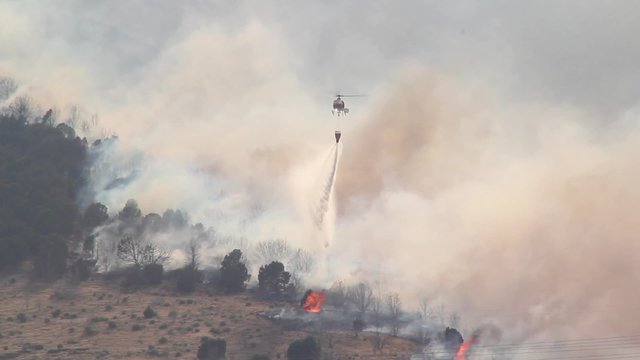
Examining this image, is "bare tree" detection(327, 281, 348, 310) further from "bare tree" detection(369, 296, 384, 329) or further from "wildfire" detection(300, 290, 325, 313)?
"bare tree" detection(369, 296, 384, 329)

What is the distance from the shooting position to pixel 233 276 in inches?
6801

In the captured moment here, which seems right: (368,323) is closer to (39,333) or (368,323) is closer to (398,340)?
(398,340)

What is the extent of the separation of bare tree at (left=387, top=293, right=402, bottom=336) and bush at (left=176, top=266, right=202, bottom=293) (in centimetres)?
4564

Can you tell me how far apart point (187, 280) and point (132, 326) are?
26.6 metres

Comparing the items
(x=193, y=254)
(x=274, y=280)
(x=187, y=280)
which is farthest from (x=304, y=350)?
(x=193, y=254)

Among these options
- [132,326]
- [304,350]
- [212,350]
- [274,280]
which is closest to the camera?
[212,350]

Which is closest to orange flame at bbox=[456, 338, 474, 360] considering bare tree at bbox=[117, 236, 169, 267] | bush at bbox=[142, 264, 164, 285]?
bush at bbox=[142, 264, 164, 285]

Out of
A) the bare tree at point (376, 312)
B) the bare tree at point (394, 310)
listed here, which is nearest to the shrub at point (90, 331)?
the bare tree at point (376, 312)

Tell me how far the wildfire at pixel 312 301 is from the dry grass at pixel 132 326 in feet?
30.4

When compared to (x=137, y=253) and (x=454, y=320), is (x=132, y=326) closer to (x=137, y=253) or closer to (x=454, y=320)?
(x=137, y=253)

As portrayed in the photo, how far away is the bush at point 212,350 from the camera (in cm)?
12875

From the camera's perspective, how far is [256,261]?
196250 millimetres

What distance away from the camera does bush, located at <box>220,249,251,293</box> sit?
172000mm

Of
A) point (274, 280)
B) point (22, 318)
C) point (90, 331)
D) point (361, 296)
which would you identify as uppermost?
point (274, 280)
